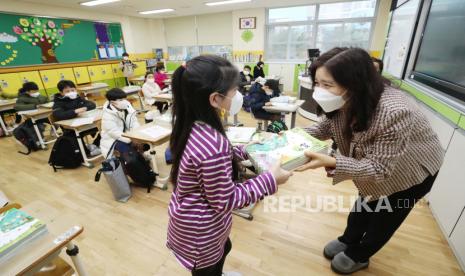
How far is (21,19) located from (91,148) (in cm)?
487

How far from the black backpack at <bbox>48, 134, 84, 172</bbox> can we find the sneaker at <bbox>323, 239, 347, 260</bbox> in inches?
131

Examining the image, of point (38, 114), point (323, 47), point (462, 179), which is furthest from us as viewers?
point (323, 47)

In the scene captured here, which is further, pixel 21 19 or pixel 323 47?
pixel 323 47

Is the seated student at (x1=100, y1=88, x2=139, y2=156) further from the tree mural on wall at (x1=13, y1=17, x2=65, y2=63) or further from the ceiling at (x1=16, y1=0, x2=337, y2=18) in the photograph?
the tree mural on wall at (x1=13, y1=17, x2=65, y2=63)

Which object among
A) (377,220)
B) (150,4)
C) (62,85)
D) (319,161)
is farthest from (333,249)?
(150,4)

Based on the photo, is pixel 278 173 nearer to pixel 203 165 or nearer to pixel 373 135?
pixel 203 165

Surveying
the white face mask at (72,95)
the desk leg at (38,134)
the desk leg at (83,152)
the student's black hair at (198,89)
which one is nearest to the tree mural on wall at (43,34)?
the desk leg at (38,134)

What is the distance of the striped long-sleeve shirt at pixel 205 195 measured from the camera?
29.4 inches

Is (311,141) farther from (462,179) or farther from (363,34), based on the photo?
(363,34)

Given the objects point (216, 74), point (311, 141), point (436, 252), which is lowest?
point (436, 252)

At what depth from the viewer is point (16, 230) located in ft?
3.11

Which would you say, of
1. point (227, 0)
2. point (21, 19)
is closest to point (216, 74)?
point (227, 0)

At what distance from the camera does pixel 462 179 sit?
Result: 5.71 feet

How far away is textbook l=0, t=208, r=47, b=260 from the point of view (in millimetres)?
881
